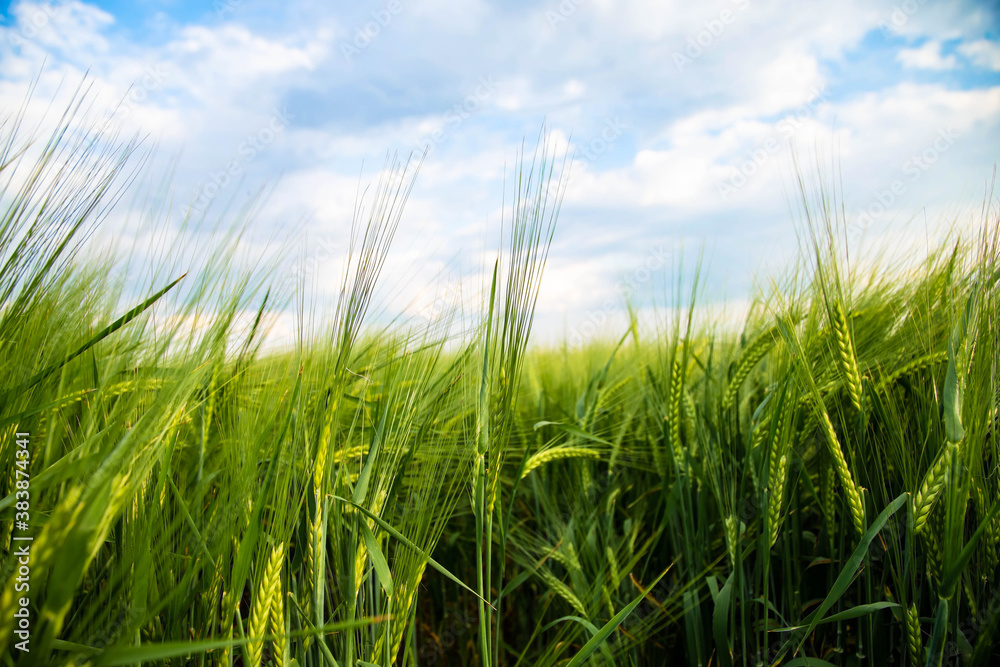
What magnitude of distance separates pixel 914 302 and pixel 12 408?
6.01 feet

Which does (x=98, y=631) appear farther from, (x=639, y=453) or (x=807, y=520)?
(x=807, y=520)

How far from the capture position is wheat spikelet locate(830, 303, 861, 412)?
1.07 m

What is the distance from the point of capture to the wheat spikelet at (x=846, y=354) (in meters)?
1.07

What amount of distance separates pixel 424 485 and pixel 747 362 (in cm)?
88

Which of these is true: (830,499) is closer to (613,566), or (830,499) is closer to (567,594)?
(613,566)

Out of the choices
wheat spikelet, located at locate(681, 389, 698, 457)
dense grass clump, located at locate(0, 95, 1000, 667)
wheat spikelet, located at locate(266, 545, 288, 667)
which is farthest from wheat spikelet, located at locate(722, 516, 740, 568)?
wheat spikelet, located at locate(266, 545, 288, 667)

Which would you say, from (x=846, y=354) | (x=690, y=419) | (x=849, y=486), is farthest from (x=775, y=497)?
(x=690, y=419)

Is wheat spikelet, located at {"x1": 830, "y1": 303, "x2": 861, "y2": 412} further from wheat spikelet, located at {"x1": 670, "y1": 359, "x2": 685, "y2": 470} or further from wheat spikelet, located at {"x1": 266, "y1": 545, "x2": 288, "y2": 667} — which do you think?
Result: wheat spikelet, located at {"x1": 266, "y1": 545, "x2": 288, "y2": 667}

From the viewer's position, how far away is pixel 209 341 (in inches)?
31.2

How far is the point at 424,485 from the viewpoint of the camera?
1.02 meters

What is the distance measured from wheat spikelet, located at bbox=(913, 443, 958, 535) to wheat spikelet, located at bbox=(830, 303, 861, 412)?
0.21m

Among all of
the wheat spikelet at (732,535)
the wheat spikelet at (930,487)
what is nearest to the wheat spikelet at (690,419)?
the wheat spikelet at (732,535)

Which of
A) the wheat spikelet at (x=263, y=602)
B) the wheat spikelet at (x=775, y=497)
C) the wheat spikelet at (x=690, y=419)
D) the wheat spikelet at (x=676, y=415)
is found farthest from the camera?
the wheat spikelet at (x=690, y=419)

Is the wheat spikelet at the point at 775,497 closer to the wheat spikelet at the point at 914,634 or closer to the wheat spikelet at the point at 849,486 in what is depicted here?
the wheat spikelet at the point at 849,486
